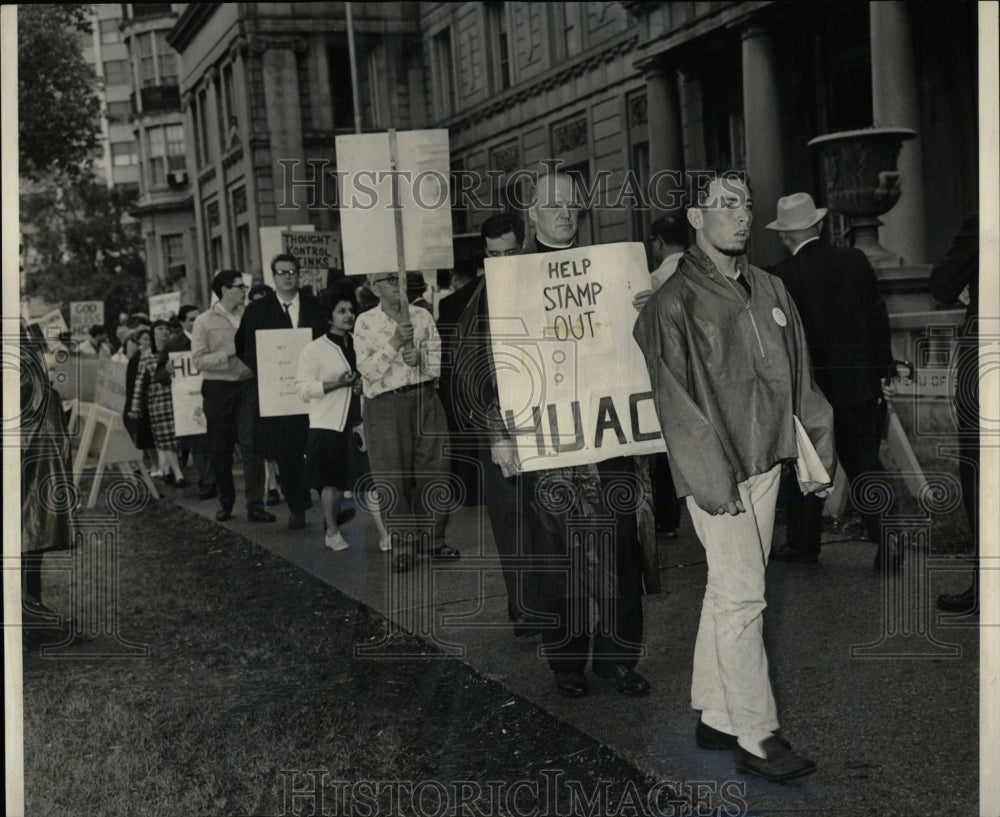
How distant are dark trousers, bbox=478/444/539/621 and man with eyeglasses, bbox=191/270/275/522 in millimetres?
5315

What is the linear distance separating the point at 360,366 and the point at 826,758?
187 inches

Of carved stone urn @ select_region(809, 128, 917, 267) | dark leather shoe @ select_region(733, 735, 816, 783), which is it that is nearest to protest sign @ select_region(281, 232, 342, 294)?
carved stone urn @ select_region(809, 128, 917, 267)

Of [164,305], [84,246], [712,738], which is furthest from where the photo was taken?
[84,246]

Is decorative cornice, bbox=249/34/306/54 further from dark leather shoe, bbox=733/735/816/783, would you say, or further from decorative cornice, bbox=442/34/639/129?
dark leather shoe, bbox=733/735/816/783

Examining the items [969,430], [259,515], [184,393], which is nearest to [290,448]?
[259,515]

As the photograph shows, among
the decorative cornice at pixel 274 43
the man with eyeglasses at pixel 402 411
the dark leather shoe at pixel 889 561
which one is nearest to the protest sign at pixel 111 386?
the decorative cornice at pixel 274 43

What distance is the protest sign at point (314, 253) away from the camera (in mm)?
12570

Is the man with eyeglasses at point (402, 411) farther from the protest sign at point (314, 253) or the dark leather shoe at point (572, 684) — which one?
the protest sign at point (314, 253)

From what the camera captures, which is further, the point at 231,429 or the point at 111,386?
the point at 111,386

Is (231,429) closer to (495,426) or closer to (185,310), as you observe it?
(185,310)

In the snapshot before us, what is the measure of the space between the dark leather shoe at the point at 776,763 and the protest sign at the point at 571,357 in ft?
4.40

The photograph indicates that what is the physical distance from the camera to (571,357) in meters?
5.23

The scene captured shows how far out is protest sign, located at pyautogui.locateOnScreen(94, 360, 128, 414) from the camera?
42.7 feet

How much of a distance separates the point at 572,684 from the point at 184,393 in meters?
8.42
